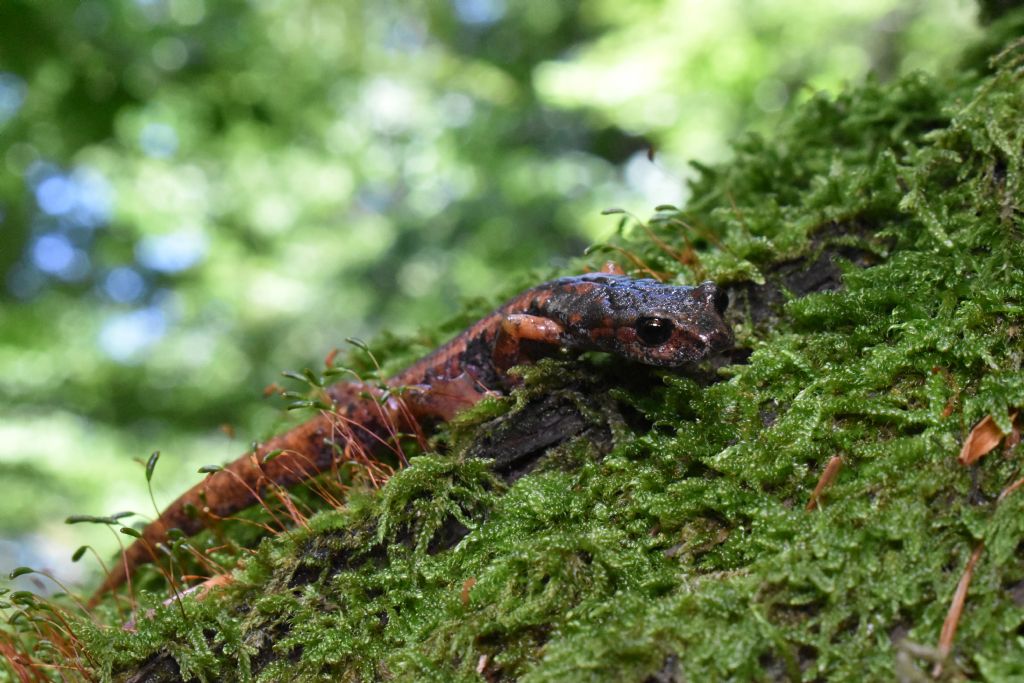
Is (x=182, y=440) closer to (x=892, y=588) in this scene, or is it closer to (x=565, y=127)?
(x=565, y=127)

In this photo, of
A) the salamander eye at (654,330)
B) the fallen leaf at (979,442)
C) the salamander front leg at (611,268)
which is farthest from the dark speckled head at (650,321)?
the fallen leaf at (979,442)

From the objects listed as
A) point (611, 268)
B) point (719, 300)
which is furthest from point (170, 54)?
point (719, 300)

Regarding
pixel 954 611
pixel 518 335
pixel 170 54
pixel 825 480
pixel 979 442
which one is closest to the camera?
pixel 954 611

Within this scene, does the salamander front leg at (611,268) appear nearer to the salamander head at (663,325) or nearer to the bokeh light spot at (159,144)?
the salamander head at (663,325)

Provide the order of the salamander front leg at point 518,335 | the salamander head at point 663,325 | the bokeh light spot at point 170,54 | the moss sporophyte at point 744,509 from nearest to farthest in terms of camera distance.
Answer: the moss sporophyte at point 744,509
the salamander head at point 663,325
the salamander front leg at point 518,335
the bokeh light spot at point 170,54

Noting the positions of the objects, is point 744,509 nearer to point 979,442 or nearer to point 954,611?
point 954,611

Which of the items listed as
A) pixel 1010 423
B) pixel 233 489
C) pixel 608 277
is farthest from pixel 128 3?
pixel 1010 423

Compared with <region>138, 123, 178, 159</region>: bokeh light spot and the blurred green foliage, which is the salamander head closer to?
the blurred green foliage
